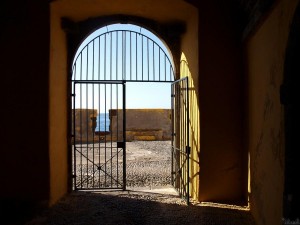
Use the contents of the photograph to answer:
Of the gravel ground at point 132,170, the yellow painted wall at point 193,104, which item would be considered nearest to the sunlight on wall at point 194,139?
the yellow painted wall at point 193,104

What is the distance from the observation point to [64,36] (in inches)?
238

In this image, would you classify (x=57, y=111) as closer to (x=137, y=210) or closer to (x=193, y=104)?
(x=137, y=210)

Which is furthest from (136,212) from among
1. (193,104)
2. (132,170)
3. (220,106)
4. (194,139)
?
(132,170)

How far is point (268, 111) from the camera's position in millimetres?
3672

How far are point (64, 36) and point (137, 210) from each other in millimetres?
3779

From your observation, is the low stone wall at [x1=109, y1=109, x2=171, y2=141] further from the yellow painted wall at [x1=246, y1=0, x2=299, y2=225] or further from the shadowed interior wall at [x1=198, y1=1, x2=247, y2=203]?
the yellow painted wall at [x1=246, y1=0, x2=299, y2=225]

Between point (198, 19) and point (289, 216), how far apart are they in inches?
143

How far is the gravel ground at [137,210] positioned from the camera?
436cm

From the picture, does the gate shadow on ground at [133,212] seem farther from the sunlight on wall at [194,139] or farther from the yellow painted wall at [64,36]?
the yellow painted wall at [64,36]
